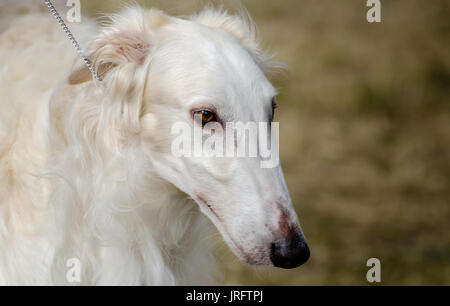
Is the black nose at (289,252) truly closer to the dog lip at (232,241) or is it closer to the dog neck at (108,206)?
the dog lip at (232,241)

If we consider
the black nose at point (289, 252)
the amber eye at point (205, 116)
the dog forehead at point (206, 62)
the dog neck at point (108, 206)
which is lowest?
the black nose at point (289, 252)

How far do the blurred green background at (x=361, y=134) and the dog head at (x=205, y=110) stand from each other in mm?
419

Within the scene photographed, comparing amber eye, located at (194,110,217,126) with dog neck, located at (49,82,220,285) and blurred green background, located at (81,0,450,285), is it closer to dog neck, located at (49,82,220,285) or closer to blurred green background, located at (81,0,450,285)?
dog neck, located at (49,82,220,285)

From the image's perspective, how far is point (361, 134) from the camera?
7660 millimetres

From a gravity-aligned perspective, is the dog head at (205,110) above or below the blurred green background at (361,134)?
below

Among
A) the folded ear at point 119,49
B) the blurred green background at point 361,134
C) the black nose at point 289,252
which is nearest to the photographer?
the black nose at point 289,252

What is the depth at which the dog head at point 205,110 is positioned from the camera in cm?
245

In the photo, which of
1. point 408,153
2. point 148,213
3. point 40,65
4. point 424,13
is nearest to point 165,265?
point 148,213

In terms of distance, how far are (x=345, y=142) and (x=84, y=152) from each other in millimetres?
5196

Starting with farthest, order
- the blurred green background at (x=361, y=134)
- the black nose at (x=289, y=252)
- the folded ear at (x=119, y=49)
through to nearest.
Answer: the blurred green background at (x=361, y=134), the folded ear at (x=119, y=49), the black nose at (x=289, y=252)

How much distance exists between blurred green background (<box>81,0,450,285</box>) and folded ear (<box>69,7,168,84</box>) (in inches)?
11.2

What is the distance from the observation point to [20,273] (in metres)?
2.72

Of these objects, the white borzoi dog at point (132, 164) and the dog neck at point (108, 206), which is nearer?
the white borzoi dog at point (132, 164)

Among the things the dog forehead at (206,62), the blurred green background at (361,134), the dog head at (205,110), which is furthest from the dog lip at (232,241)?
the blurred green background at (361,134)
